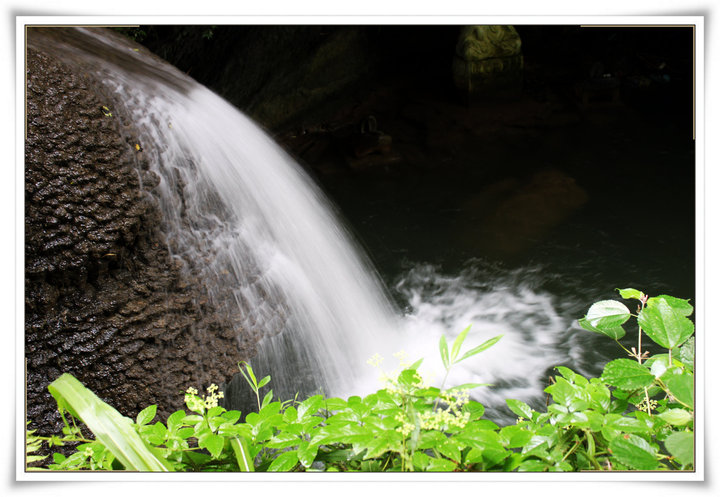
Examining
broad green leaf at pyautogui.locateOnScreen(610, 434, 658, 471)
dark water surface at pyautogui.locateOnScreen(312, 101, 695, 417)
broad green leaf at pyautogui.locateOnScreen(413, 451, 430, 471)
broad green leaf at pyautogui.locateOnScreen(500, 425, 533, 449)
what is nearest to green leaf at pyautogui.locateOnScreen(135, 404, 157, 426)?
broad green leaf at pyautogui.locateOnScreen(413, 451, 430, 471)

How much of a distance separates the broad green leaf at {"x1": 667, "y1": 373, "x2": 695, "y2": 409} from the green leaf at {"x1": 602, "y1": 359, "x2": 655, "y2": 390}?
3 cm

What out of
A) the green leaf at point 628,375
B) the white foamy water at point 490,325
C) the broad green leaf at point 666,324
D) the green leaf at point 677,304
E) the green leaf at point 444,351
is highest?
the green leaf at point 677,304

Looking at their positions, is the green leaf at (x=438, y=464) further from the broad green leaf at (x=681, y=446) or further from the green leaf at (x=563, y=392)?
the broad green leaf at (x=681, y=446)

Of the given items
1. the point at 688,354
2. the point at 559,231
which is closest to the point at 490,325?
the point at 559,231

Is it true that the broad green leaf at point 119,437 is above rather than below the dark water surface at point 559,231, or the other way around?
below

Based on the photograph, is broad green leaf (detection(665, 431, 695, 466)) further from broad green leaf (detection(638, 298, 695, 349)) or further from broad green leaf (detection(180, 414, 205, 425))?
broad green leaf (detection(180, 414, 205, 425))

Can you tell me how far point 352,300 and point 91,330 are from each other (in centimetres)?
137

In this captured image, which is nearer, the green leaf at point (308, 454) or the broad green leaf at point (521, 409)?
the green leaf at point (308, 454)

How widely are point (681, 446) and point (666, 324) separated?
7.9 inches

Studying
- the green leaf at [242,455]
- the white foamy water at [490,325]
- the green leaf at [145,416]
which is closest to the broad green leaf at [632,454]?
the green leaf at [242,455]

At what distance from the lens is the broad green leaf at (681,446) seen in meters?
0.82

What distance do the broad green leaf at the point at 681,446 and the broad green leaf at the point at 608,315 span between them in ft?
0.73
